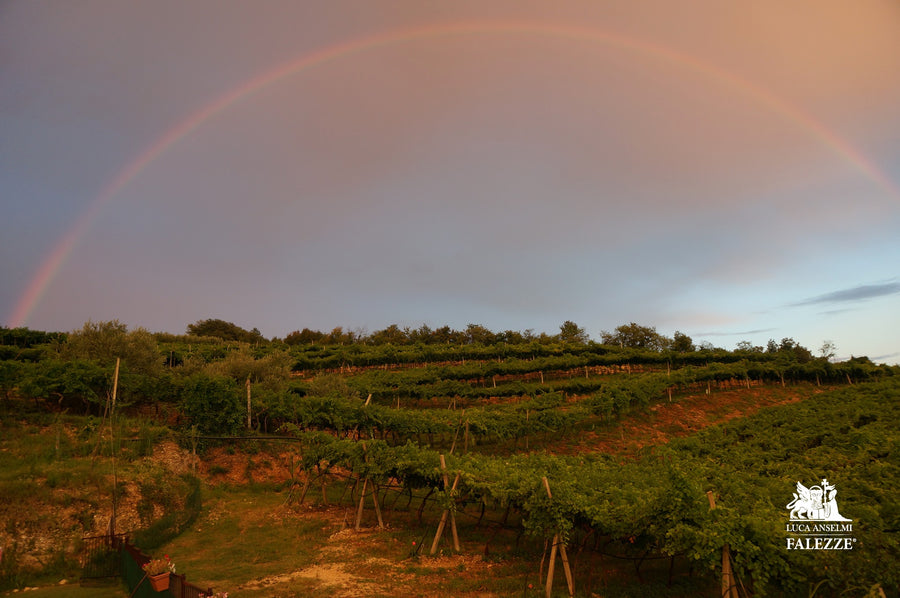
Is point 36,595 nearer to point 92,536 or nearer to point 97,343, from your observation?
point 92,536

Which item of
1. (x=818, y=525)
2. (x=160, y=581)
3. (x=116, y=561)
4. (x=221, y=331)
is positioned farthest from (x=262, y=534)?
(x=221, y=331)

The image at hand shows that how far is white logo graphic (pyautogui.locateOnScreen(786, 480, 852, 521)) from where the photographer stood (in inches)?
287

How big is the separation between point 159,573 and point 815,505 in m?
11.8

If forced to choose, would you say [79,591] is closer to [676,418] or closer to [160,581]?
[160,581]

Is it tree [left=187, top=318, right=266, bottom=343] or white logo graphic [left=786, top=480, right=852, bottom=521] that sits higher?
tree [left=187, top=318, right=266, bottom=343]

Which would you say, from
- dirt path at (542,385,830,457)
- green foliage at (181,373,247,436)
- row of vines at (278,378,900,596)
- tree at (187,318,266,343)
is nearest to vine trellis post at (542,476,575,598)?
row of vines at (278,378,900,596)

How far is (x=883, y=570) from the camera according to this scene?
6340 millimetres

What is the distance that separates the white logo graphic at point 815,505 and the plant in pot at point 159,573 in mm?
10939

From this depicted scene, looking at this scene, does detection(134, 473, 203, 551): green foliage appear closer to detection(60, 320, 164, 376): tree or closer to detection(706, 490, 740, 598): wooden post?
detection(60, 320, 164, 376): tree

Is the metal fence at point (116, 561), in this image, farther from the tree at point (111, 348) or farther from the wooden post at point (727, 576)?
the tree at point (111, 348)

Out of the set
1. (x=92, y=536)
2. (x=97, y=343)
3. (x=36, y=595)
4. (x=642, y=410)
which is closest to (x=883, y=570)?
(x=36, y=595)

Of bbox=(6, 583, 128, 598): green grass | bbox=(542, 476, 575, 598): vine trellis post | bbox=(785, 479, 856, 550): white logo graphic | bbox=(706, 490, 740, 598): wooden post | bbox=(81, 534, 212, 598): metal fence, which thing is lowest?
bbox=(6, 583, 128, 598): green grass

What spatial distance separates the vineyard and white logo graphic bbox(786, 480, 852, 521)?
0.83ft

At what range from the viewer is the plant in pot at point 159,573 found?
7812mm
